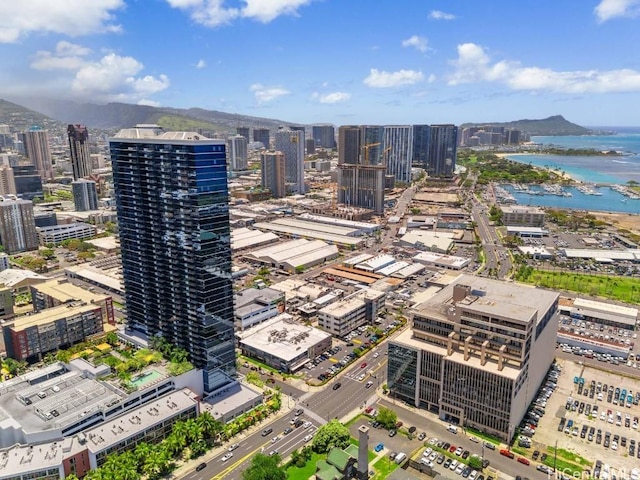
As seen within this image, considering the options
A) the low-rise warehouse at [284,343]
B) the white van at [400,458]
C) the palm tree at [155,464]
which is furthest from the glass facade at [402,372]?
the palm tree at [155,464]

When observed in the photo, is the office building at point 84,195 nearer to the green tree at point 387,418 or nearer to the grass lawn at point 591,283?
the grass lawn at point 591,283

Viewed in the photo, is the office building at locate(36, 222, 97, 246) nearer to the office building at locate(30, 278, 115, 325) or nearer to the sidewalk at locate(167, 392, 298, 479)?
the office building at locate(30, 278, 115, 325)

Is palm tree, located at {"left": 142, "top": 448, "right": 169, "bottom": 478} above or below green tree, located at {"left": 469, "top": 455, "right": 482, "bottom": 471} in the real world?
above

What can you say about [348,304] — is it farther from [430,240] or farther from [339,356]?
[430,240]

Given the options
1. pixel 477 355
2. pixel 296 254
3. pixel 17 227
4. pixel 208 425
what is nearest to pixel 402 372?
pixel 477 355

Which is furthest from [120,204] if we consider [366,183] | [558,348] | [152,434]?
[366,183]

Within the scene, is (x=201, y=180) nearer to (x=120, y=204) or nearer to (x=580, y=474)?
(x=120, y=204)

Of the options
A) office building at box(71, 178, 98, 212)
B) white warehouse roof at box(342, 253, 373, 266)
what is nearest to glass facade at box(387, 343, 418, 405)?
white warehouse roof at box(342, 253, 373, 266)
